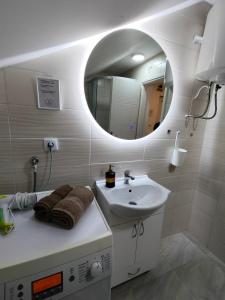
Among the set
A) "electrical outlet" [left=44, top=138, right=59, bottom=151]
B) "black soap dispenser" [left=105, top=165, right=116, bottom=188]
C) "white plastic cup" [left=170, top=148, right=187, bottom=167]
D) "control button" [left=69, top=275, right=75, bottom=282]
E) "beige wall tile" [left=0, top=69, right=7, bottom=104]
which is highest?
"beige wall tile" [left=0, top=69, right=7, bottom=104]

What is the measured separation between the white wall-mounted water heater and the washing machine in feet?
4.40

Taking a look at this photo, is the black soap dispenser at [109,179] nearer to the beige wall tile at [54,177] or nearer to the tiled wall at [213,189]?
the beige wall tile at [54,177]

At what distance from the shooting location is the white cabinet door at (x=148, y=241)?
1.21m

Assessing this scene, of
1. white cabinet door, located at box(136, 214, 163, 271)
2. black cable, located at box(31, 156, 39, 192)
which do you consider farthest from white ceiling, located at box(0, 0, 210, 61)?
white cabinet door, located at box(136, 214, 163, 271)

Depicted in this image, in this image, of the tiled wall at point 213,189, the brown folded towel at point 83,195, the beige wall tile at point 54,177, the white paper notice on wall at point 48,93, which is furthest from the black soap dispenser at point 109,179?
the tiled wall at point 213,189

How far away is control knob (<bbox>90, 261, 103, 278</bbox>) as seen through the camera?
2.13ft

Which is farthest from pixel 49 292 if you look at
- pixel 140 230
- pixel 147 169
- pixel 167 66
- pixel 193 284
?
pixel 167 66

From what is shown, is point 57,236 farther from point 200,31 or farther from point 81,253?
point 200,31

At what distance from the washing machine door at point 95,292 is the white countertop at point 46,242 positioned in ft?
0.55

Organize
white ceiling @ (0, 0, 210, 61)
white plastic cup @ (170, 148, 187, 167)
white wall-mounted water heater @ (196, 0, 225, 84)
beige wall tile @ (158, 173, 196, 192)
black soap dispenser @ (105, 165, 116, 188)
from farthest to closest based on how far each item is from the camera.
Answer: beige wall tile @ (158, 173, 196, 192), white plastic cup @ (170, 148, 187, 167), black soap dispenser @ (105, 165, 116, 188), white wall-mounted water heater @ (196, 0, 225, 84), white ceiling @ (0, 0, 210, 61)

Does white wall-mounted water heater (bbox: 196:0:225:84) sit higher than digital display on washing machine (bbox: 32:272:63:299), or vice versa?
white wall-mounted water heater (bbox: 196:0:225:84)

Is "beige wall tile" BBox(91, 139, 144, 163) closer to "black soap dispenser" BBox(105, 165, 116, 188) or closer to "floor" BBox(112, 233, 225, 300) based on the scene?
"black soap dispenser" BBox(105, 165, 116, 188)

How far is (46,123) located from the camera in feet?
3.38

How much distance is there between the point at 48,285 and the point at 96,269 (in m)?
0.19
